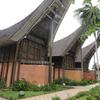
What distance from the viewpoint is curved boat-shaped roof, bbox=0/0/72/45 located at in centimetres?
1452

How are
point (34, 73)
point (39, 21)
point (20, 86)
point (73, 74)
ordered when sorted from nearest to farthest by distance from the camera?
point (20, 86)
point (34, 73)
point (39, 21)
point (73, 74)

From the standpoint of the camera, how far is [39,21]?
16.1 metres

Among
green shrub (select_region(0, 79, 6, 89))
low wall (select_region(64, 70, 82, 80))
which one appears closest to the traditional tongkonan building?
green shrub (select_region(0, 79, 6, 89))

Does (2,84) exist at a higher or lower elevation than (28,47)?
lower

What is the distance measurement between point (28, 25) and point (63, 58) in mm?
9081

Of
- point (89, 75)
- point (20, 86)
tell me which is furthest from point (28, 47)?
point (89, 75)

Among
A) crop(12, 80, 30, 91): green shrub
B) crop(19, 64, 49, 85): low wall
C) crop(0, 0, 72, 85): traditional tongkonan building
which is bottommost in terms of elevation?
crop(12, 80, 30, 91): green shrub

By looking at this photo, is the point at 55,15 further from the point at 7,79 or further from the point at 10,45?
the point at 7,79

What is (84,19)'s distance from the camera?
20297 mm

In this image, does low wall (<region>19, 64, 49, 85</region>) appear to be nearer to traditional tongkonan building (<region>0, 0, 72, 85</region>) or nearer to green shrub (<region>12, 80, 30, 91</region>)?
traditional tongkonan building (<region>0, 0, 72, 85</region>)

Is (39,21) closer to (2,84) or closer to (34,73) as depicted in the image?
(34,73)

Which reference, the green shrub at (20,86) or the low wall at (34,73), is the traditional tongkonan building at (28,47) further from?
the green shrub at (20,86)

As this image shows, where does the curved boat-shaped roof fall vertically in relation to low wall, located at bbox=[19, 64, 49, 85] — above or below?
above

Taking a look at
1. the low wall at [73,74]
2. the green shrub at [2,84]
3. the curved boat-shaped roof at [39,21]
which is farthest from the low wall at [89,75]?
the green shrub at [2,84]
